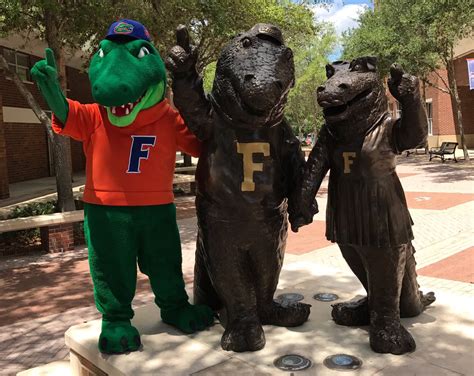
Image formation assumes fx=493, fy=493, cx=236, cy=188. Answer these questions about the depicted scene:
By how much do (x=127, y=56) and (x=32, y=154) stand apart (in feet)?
52.1

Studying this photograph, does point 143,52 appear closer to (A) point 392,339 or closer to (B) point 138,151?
(B) point 138,151

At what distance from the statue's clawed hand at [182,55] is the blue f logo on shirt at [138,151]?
1.60 feet

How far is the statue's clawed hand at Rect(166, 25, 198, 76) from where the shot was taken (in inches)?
95.4

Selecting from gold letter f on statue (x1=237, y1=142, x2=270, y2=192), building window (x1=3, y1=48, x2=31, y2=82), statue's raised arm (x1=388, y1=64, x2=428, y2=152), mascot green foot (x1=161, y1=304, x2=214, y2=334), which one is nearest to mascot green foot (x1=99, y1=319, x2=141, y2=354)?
mascot green foot (x1=161, y1=304, x2=214, y2=334)

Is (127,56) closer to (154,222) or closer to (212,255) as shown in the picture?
(154,222)

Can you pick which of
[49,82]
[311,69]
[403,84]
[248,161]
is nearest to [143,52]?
[49,82]

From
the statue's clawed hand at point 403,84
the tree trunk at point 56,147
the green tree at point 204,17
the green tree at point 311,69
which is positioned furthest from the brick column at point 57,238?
the green tree at point 311,69

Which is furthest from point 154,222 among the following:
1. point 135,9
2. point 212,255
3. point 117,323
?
point 135,9

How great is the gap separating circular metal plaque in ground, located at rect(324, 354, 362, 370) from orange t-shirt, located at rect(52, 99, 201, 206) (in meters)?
1.26

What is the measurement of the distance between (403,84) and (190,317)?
1.77 m

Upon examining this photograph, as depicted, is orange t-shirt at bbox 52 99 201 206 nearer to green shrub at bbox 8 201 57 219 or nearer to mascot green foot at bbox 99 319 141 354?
mascot green foot at bbox 99 319 141 354

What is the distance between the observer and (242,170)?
258 cm

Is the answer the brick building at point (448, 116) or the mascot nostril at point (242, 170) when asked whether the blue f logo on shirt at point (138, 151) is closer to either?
the mascot nostril at point (242, 170)

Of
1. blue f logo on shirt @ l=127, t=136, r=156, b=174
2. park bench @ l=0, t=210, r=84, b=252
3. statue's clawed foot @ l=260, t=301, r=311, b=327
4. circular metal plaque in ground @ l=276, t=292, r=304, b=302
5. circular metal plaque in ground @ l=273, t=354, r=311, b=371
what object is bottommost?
circular metal plaque in ground @ l=273, t=354, r=311, b=371
